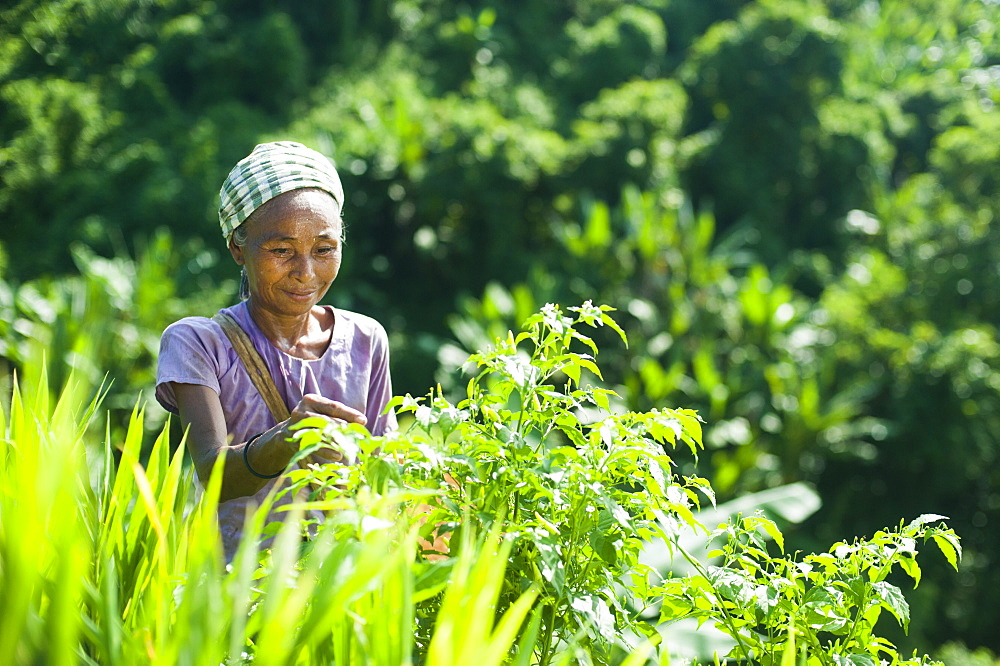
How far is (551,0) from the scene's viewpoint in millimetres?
16609

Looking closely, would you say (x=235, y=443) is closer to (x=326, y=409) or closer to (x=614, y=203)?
(x=326, y=409)

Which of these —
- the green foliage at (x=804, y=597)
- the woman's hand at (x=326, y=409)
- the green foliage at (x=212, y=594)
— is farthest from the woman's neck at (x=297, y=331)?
the green foliage at (x=804, y=597)

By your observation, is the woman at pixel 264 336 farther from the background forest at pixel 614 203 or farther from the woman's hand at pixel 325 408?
the background forest at pixel 614 203

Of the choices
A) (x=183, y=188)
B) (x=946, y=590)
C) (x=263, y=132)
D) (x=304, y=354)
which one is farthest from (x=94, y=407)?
(x=263, y=132)

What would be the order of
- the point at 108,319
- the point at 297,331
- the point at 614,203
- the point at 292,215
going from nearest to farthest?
the point at 292,215 < the point at 297,331 < the point at 108,319 < the point at 614,203

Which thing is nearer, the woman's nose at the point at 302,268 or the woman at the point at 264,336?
the woman at the point at 264,336

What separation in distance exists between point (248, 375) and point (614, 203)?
32.1ft

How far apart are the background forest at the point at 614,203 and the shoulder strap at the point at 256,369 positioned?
3996mm

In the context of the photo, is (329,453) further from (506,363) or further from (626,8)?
(626,8)

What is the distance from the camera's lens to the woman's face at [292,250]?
155cm

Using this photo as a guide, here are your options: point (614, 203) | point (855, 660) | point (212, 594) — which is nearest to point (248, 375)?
point (212, 594)

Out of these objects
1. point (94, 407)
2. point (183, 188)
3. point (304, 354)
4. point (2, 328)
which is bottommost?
point (94, 407)

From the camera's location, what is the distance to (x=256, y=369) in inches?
62.1

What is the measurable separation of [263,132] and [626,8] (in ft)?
22.2
